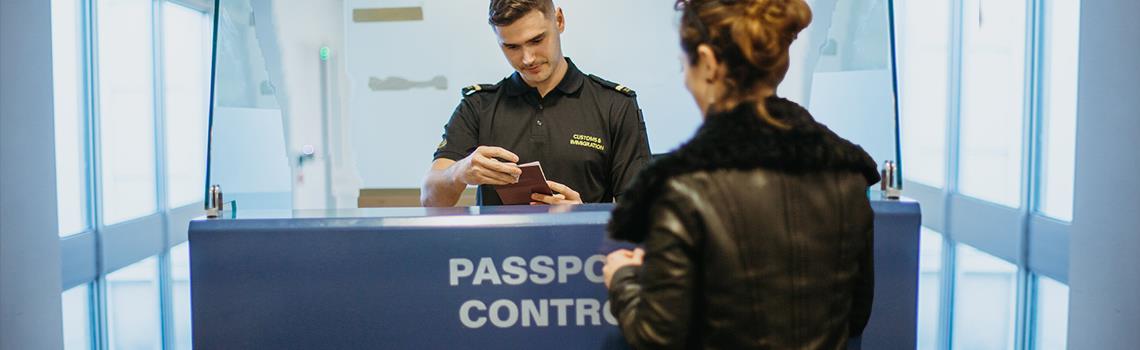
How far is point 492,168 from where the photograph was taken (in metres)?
1.90

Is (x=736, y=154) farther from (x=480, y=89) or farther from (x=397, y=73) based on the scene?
(x=397, y=73)

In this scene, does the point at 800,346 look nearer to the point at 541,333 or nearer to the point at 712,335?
the point at 712,335

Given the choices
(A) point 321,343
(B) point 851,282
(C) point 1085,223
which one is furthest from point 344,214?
(C) point 1085,223

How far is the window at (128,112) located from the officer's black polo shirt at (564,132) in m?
3.45

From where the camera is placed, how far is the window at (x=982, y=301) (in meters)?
4.17

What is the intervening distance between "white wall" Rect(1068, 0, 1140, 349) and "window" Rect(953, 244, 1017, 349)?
3.96 feet

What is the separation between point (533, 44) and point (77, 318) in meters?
3.25

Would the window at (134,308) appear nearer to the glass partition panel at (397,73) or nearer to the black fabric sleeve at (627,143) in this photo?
the glass partition panel at (397,73)

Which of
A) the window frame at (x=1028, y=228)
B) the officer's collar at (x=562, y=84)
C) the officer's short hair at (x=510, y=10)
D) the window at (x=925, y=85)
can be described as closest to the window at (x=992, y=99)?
the window frame at (x=1028, y=228)

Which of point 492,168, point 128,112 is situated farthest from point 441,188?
point 128,112

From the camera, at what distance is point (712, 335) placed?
108 cm

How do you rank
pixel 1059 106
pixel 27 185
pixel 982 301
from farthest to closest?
pixel 982 301 → pixel 1059 106 → pixel 27 185

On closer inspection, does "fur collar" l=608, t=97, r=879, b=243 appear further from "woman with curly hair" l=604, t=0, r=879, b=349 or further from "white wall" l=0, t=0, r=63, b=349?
"white wall" l=0, t=0, r=63, b=349

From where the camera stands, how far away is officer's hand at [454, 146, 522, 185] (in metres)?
1.87
